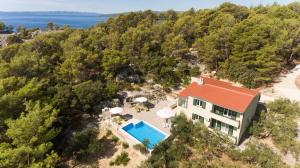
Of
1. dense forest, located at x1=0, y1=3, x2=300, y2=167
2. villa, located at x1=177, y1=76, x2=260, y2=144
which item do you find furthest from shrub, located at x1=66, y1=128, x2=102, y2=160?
villa, located at x1=177, y1=76, x2=260, y2=144

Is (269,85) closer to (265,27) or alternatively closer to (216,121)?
(265,27)

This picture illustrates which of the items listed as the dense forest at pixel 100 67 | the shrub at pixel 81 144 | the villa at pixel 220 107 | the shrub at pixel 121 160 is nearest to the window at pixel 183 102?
the villa at pixel 220 107

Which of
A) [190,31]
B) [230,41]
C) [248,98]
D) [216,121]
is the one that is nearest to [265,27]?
[230,41]

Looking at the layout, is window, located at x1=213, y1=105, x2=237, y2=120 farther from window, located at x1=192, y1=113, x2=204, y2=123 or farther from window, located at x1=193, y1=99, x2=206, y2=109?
window, located at x1=192, y1=113, x2=204, y2=123

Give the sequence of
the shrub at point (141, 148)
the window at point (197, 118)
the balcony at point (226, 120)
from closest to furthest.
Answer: the balcony at point (226, 120) → the shrub at point (141, 148) → the window at point (197, 118)

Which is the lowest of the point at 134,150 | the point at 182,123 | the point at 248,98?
the point at 134,150

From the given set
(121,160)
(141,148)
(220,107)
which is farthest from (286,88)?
(121,160)

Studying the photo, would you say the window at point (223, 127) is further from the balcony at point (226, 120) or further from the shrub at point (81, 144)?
the shrub at point (81, 144)
